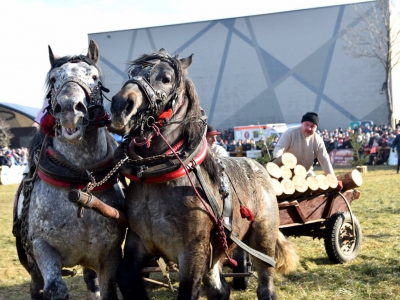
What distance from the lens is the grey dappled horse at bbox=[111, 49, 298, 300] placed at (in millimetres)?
3523

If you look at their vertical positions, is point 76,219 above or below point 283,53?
below

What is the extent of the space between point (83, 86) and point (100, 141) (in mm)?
510

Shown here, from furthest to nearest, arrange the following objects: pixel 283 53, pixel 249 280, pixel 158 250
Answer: pixel 283 53
pixel 249 280
pixel 158 250

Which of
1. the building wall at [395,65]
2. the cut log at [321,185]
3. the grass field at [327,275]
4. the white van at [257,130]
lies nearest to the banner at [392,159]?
the white van at [257,130]

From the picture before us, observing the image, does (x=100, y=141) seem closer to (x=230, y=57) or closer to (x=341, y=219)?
(x=341, y=219)

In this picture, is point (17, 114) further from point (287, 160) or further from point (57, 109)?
point (57, 109)

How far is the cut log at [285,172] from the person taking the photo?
6.15 meters

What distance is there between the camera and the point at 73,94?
3.60 metres

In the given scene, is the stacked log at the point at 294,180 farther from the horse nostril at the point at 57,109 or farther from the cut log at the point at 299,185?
the horse nostril at the point at 57,109

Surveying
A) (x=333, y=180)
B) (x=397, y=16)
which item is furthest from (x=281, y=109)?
(x=333, y=180)

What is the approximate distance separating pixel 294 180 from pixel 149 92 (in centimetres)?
313

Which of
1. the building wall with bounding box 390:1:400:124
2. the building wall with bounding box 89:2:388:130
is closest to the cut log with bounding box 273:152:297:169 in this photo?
the building wall with bounding box 390:1:400:124

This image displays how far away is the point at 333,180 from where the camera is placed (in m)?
6.52

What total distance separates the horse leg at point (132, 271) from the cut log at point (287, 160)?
9.88 feet
